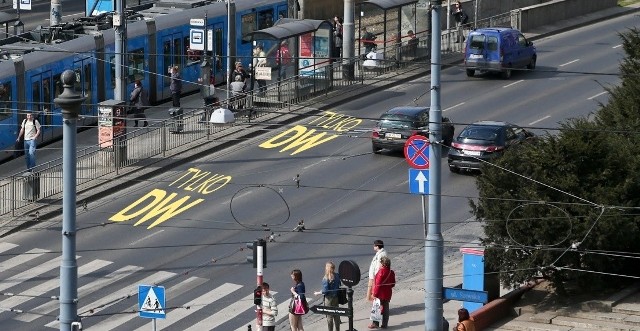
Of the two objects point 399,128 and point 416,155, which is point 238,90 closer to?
point 399,128

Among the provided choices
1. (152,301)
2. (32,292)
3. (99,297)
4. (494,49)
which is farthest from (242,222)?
(494,49)

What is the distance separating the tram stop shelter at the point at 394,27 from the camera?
179 feet

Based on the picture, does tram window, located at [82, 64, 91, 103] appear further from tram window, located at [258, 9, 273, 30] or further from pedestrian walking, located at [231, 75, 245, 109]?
tram window, located at [258, 9, 273, 30]

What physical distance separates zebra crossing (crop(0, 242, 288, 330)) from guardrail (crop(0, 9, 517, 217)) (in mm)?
3473

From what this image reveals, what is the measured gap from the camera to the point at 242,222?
3634 cm

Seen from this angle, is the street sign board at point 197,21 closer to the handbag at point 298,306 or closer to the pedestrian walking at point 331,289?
the pedestrian walking at point 331,289

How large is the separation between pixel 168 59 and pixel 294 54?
4.19 metres

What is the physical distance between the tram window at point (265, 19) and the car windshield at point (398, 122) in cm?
1552

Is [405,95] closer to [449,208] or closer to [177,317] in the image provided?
[449,208]

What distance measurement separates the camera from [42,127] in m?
43.4

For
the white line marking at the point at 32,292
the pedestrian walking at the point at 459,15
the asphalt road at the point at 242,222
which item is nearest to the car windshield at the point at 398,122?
the asphalt road at the point at 242,222

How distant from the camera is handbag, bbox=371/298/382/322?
95.5 feet

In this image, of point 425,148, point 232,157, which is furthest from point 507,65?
point 425,148

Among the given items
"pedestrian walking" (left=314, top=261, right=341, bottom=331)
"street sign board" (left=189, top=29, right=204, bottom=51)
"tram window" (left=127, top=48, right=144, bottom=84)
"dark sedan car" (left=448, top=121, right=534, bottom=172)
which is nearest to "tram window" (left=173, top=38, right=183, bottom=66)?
"street sign board" (left=189, top=29, right=204, bottom=51)
